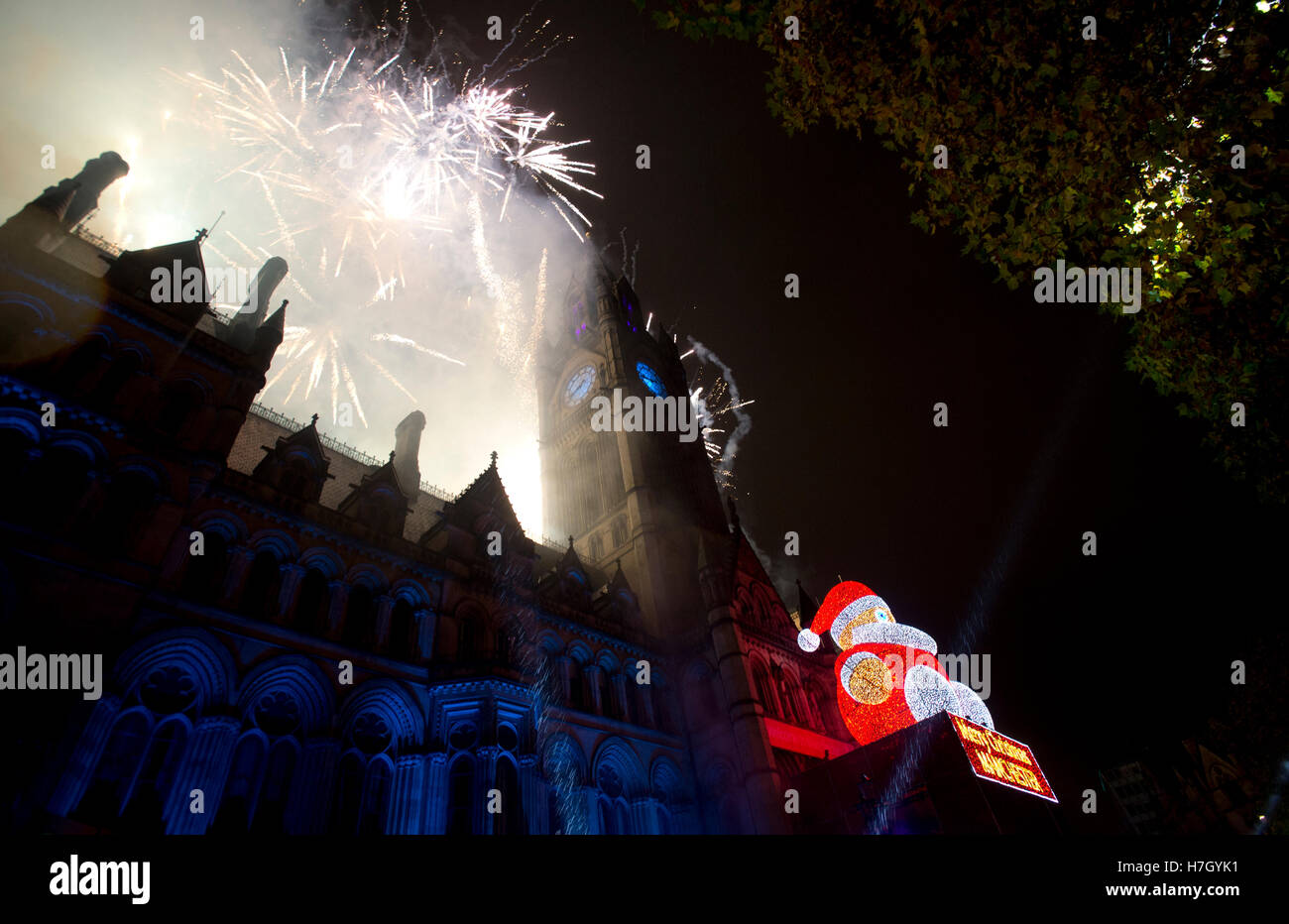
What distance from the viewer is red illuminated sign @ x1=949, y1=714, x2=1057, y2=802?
930 inches

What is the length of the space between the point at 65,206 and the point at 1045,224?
2479cm

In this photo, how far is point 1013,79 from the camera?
9.95 metres

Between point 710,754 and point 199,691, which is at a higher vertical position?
point 199,691

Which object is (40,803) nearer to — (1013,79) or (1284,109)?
(1013,79)

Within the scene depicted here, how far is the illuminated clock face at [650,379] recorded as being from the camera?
149 ft

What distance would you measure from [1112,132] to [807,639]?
28.9m

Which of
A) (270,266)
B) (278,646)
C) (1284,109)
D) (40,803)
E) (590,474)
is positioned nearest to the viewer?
(1284,109)

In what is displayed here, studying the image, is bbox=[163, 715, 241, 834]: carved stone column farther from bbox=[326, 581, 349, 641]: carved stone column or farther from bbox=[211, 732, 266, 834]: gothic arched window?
bbox=[326, 581, 349, 641]: carved stone column

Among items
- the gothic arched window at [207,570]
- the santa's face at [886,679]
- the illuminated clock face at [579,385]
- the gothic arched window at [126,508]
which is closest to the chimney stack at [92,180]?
the gothic arched window at [126,508]

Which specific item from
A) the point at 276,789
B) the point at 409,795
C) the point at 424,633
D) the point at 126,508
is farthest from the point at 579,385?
the point at 276,789

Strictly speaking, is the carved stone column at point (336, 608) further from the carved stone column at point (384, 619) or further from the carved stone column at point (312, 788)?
the carved stone column at point (312, 788)

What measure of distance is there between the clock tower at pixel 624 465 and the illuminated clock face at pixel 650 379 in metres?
0.10

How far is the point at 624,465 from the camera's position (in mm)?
39469

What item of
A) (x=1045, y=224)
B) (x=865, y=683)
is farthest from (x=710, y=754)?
(x=1045, y=224)
